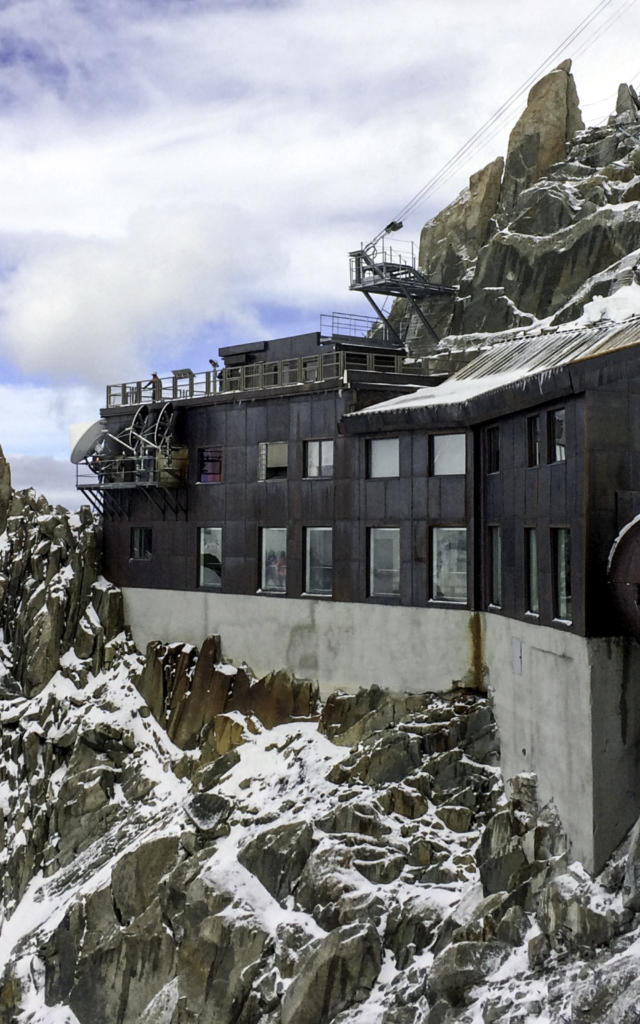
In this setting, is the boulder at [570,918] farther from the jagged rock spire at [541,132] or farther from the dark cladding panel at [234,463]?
the jagged rock spire at [541,132]

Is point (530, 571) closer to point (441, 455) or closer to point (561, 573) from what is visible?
point (561, 573)

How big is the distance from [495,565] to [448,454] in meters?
4.55

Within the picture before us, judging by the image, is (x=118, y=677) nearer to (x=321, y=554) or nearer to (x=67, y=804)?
(x=67, y=804)

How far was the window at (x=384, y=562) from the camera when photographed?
3316 cm

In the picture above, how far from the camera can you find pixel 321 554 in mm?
35531

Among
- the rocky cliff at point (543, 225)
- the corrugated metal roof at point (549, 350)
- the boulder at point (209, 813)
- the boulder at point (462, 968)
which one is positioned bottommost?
the boulder at point (462, 968)

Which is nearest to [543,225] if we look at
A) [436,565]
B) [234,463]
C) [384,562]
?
[234,463]

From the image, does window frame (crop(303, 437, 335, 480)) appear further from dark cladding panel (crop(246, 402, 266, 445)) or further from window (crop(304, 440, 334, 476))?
dark cladding panel (crop(246, 402, 266, 445))

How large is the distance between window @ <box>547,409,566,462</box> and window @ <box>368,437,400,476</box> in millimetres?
9001

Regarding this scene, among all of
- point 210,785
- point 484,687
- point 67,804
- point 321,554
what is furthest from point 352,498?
point 67,804

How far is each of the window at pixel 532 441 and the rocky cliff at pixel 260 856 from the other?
8.31 m

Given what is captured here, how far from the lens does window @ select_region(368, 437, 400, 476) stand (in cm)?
3341

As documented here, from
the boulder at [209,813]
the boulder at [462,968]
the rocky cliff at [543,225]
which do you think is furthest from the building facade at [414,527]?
the rocky cliff at [543,225]

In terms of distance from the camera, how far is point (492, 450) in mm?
30141
